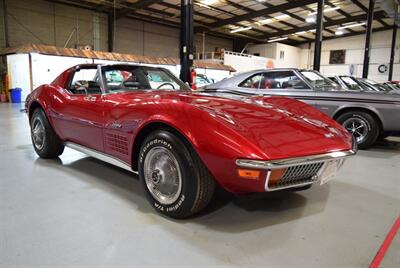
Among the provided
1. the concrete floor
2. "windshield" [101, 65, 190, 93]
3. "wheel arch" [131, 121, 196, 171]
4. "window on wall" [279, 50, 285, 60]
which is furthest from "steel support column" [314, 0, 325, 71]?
"window on wall" [279, 50, 285, 60]

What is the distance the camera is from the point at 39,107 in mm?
3771

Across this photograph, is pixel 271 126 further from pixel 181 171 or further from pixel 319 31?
pixel 319 31

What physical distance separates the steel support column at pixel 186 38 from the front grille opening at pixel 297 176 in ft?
21.9

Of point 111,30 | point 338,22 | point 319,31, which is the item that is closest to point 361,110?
point 319,31

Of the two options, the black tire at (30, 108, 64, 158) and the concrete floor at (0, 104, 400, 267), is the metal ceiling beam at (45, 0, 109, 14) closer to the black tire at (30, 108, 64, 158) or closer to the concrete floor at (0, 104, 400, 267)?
the black tire at (30, 108, 64, 158)

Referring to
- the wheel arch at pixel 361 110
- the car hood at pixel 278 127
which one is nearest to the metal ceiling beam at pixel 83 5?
the wheel arch at pixel 361 110

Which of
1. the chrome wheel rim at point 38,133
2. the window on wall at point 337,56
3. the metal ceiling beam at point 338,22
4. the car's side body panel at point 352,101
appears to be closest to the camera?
the chrome wheel rim at point 38,133

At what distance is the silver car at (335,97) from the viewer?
4707mm

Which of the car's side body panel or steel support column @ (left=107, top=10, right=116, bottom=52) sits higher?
steel support column @ (left=107, top=10, right=116, bottom=52)

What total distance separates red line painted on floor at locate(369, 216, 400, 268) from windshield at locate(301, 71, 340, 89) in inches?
Result: 133

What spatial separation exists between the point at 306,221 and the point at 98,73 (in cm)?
231

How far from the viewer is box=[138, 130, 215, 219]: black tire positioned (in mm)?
1959

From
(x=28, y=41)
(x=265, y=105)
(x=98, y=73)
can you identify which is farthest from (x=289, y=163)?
(x=28, y=41)

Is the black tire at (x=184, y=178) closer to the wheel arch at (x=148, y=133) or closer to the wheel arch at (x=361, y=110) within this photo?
the wheel arch at (x=148, y=133)
